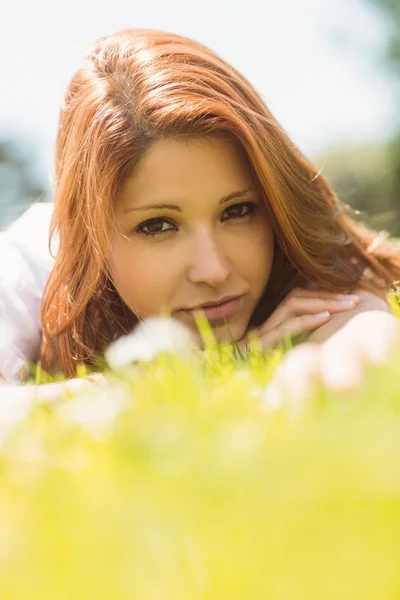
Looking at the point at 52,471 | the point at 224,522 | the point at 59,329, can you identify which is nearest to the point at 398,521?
the point at 224,522

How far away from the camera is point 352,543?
60cm

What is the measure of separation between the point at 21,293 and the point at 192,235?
36.8 inches

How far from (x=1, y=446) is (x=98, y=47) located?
7.38 ft

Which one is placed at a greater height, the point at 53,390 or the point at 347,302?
the point at 53,390

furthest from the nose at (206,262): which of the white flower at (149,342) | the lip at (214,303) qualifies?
the white flower at (149,342)

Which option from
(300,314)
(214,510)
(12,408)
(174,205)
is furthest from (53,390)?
(214,510)

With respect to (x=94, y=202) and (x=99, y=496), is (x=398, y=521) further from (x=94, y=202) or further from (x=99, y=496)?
(x=94, y=202)


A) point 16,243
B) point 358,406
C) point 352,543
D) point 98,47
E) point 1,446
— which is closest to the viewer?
point 352,543

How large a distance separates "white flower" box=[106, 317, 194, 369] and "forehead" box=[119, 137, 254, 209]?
0.44 metres

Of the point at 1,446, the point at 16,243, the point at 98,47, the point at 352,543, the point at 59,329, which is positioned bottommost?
the point at 59,329

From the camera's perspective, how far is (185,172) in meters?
2.25

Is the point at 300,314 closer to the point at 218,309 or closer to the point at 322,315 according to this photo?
the point at 322,315

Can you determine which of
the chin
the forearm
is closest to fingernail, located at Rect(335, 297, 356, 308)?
the chin

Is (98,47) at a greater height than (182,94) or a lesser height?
greater
